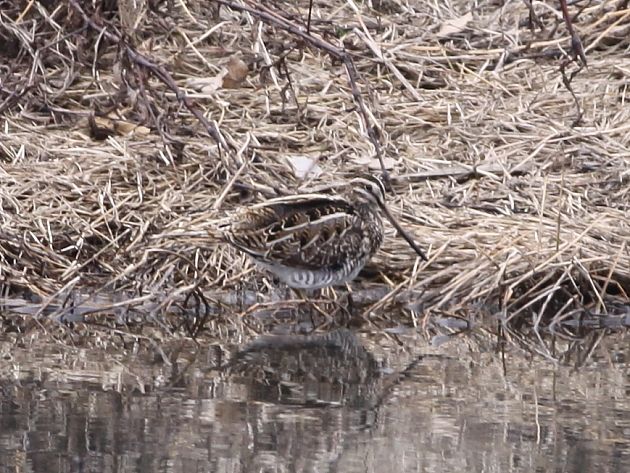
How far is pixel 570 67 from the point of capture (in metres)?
7.86

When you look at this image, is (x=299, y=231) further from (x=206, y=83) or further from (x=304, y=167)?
(x=206, y=83)

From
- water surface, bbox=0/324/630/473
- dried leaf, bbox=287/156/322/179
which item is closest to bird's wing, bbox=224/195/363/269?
water surface, bbox=0/324/630/473

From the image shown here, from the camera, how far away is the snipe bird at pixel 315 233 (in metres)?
5.63

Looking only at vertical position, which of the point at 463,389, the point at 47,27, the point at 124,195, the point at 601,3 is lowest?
the point at 463,389

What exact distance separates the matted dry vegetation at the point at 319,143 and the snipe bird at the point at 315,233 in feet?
0.66

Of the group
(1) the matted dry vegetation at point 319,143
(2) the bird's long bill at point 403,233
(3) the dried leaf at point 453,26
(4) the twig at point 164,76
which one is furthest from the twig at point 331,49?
(3) the dried leaf at point 453,26

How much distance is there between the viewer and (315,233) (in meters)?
5.79

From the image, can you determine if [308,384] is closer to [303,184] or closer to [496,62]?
[303,184]

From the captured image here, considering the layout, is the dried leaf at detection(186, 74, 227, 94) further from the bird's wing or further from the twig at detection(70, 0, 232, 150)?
the bird's wing

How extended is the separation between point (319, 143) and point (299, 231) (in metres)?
1.32

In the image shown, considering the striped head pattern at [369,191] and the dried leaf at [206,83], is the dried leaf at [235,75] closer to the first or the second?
the dried leaf at [206,83]

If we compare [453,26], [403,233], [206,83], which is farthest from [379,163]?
[453,26]

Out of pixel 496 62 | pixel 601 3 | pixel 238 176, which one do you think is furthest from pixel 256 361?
pixel 601 3

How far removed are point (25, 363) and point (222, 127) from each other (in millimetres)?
2428
